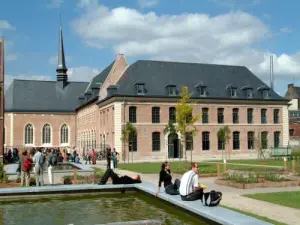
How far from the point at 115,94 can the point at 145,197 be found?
28.6 metres

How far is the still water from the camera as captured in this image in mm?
10156

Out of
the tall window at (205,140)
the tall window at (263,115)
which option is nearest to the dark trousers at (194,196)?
the tall window at (205,140)

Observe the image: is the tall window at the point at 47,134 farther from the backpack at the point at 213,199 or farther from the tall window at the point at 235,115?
the backpack at the point at 213,199

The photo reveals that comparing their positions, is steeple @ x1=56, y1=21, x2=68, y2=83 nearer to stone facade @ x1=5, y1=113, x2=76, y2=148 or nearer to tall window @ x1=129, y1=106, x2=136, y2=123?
stone facade @ x1=5, y1=113, x2=76, y2=148

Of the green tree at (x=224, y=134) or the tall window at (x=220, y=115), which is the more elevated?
the tall window at (x=220, y=115)

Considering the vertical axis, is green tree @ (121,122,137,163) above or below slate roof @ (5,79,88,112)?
below

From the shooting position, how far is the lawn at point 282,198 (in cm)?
1191

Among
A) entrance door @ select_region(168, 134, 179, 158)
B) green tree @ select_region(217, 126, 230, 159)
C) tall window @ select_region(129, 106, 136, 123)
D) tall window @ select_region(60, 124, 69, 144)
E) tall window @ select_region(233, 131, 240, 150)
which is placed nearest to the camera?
tall window @ select_region(129, 106, 136, 123)

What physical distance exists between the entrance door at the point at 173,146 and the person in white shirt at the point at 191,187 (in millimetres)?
32556

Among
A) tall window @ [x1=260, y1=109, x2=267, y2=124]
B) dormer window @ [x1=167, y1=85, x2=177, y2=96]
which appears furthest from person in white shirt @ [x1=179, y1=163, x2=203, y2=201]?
tall window @ [x1=260, y1=109, x2=267, y2=124]

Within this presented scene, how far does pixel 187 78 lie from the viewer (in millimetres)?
47281

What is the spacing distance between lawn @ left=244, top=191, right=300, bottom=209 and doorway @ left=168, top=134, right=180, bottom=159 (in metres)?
29.6

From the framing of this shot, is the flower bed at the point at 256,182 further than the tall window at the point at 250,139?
No

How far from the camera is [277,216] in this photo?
994cm
